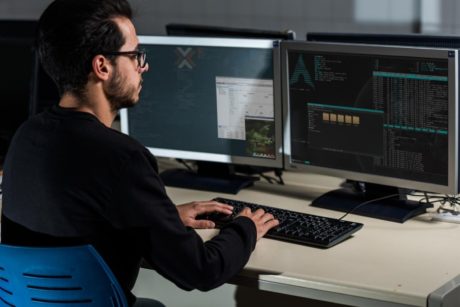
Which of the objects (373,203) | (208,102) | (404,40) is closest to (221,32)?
(208,102)

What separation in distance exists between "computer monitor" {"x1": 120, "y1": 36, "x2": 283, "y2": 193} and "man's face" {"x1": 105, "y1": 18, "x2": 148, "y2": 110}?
631 mm

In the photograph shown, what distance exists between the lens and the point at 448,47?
2.46m

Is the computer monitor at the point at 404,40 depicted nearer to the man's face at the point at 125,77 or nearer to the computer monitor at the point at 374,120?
the computer monitor at the point at 374,120

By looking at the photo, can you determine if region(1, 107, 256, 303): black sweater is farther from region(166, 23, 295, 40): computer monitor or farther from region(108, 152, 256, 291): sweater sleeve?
region(166, 23, 295, 40): computer monitor

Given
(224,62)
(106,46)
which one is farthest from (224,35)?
(106,46)

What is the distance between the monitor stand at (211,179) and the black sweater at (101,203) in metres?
0.75

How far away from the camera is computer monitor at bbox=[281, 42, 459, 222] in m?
2.29

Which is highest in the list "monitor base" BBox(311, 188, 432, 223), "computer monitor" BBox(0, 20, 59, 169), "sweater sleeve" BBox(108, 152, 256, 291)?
"computer monitor" BBox(0, 20, 59, 169)

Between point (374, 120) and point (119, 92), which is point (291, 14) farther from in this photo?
point (119, 92)

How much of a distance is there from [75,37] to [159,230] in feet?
1.50

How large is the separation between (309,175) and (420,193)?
17.0 inches

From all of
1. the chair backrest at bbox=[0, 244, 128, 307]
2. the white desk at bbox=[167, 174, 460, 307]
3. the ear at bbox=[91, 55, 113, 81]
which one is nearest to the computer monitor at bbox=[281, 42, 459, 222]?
the white desk at bbox=[167, 174, 460, 307]

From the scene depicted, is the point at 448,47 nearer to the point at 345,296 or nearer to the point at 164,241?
the point at 345,296

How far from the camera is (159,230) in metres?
1.86
